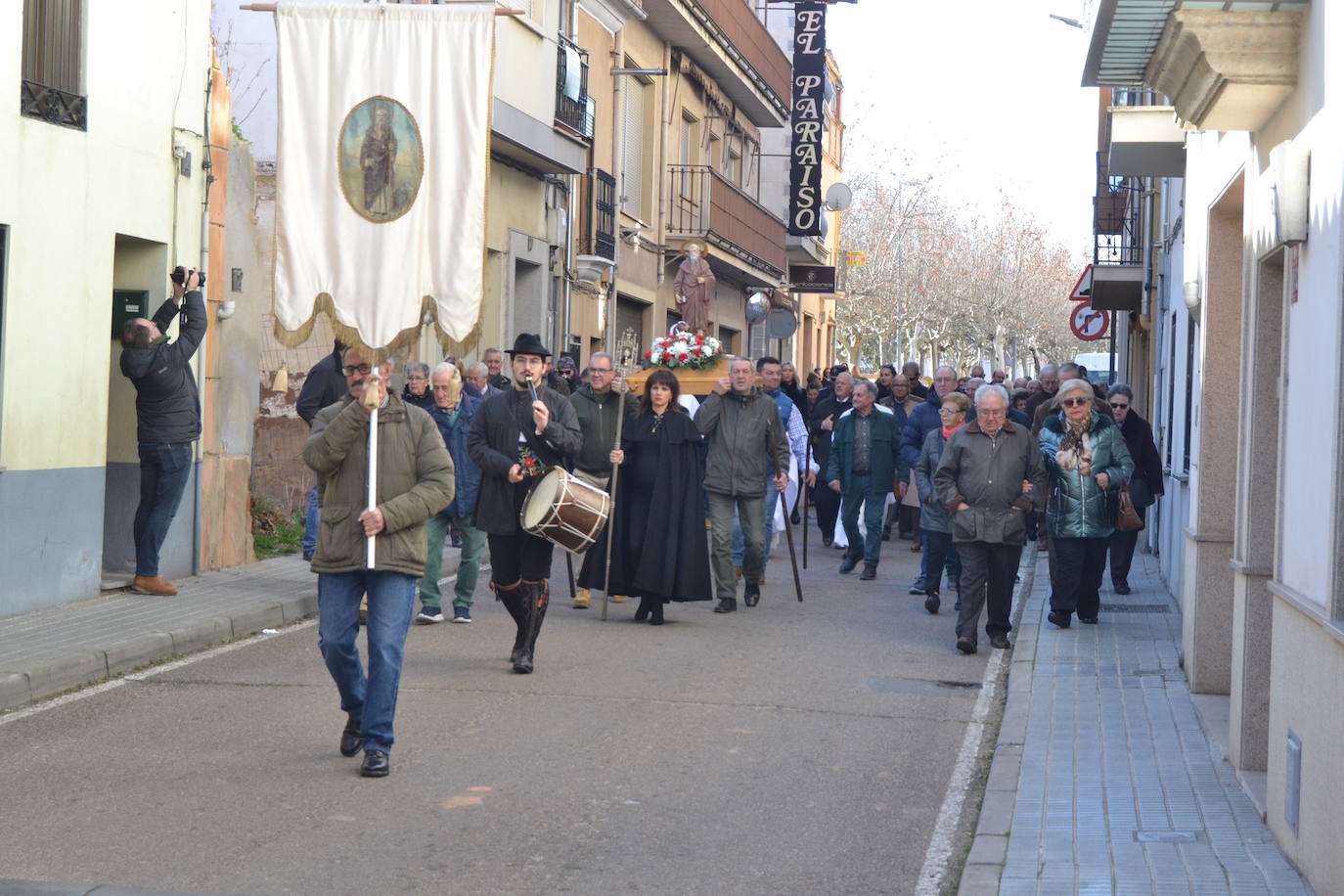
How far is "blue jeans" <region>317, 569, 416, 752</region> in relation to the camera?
7.29m

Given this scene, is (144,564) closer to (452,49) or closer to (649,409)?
(649,409)

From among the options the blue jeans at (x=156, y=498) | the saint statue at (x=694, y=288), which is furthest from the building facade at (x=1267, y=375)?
the saint statue at (x=694, y=288)

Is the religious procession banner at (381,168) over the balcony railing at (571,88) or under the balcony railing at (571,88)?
under

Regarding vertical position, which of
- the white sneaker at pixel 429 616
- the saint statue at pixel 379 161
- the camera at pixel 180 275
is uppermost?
the saint statue at pixel 379 161

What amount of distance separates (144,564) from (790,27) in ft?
120

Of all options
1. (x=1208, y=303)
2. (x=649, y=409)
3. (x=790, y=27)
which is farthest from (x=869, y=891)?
(x=790, y=27)

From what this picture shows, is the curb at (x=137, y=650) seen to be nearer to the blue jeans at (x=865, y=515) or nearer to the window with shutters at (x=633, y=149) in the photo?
the blue jeans at (x=865, y=515)

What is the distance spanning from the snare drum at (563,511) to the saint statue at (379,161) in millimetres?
1894

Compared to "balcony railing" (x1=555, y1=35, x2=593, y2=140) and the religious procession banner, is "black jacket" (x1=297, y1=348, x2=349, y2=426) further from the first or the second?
"balcony railing" (x1=555, y1=35, x2=593, y2=140)

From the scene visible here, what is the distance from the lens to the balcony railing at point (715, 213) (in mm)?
29969

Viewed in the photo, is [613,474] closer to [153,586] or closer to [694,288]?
[153,586]

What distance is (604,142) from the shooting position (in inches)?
1013

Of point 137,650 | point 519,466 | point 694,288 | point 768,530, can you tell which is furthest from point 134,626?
point 694,288

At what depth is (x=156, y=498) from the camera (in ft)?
41.0
